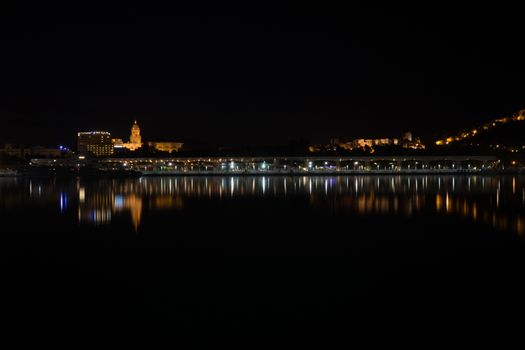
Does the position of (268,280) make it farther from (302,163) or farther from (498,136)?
(498,136)

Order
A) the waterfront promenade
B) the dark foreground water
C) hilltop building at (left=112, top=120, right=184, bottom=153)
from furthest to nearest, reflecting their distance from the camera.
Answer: hilltop building at (left=112, top=120, right=184, bottom=153) → the waterfront promenade → the dark foreground water

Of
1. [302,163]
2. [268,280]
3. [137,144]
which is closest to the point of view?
[268,280]

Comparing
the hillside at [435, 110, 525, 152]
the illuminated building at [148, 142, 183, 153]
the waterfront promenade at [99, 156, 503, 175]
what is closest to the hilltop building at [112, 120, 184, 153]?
the illuminated building at [148, 142, 183, 153]

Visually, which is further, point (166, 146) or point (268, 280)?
point (166, 146)

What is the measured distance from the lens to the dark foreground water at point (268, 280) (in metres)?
4.08

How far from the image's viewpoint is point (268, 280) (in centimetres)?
540

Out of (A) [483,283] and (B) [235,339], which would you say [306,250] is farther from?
(B) [235,339]

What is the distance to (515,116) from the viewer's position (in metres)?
59.9

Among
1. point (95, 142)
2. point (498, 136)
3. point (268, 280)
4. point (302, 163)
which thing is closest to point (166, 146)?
point (95, 142)

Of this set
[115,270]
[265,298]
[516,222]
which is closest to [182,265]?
[115,270]

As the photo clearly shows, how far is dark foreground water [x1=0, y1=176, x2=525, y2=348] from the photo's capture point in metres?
4.08

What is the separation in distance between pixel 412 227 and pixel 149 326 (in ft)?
19.2

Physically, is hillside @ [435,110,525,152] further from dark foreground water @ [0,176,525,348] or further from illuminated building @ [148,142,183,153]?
dark foreground water @ [0,176,525,348]

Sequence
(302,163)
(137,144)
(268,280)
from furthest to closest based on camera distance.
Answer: (137,144) → (302,163) → (268,280)
